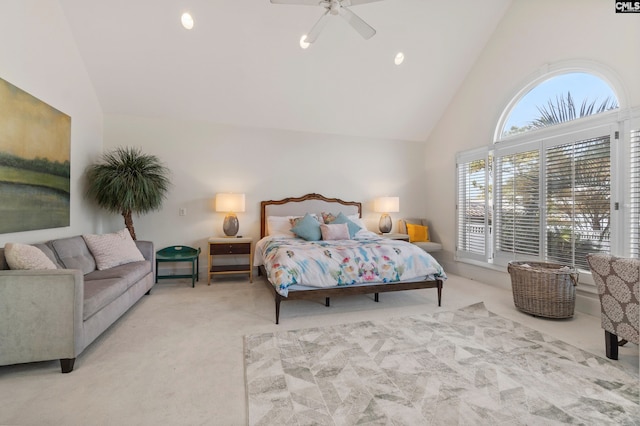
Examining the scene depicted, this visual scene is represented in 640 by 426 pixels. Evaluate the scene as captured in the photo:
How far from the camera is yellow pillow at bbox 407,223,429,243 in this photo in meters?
5.65

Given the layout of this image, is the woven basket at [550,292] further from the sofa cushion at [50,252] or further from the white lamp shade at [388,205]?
the sofa cushion at [50,252]

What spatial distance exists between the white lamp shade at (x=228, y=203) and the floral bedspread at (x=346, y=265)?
1.63 meters

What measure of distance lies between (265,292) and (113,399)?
2.43 meters

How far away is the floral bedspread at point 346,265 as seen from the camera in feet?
9.95

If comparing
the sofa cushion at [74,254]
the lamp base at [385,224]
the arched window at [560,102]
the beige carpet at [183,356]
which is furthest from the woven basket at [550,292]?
the sofa cushion at [74,254]

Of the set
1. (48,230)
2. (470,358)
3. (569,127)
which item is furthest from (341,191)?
(48,230)

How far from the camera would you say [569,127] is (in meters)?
3.54

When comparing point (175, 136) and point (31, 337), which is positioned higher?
point (175, 136)

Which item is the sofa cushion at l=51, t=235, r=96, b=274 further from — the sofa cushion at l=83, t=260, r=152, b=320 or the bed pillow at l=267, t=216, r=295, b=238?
the bed pillow at l=267, t=216, r=295, b=238

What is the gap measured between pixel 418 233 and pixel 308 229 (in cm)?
242

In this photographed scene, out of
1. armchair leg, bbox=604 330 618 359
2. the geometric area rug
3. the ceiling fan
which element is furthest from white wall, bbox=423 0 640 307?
the ceiling fan

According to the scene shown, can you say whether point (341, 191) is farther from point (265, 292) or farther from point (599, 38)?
point (599, 38)

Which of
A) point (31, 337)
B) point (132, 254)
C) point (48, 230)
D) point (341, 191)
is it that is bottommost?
point (31, 337)

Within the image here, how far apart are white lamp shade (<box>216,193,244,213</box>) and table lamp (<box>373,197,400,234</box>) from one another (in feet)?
8.50
